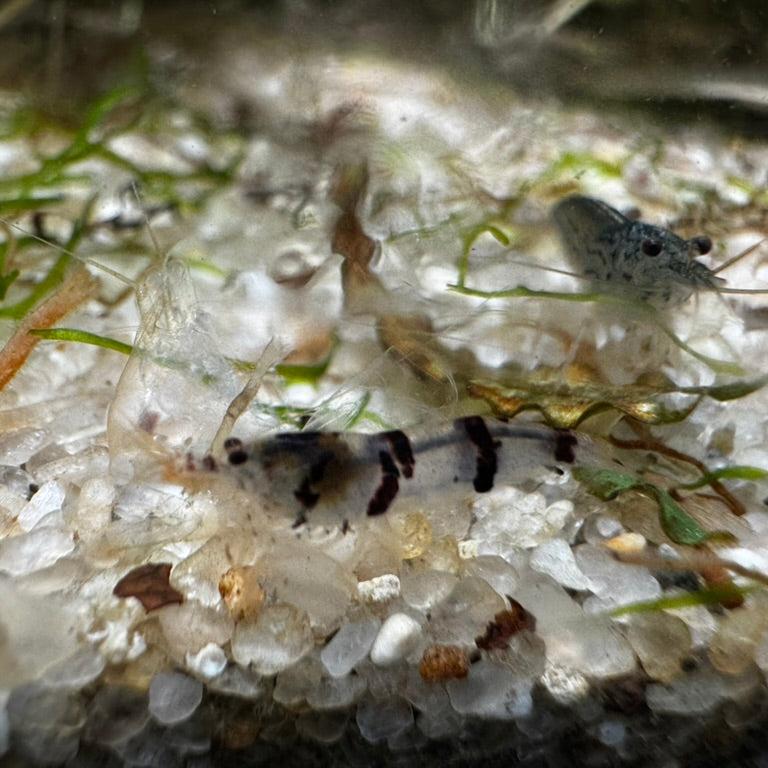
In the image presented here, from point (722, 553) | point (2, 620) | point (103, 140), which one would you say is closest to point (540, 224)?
point (722, 553)

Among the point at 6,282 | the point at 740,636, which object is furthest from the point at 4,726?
the point at 6,282

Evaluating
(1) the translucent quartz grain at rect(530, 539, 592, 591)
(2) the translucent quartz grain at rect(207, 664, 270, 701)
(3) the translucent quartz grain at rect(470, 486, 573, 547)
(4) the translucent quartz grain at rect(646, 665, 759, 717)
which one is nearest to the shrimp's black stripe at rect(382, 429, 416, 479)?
(3) the translucent quartz grain at rect(470, 486, 573, 547)

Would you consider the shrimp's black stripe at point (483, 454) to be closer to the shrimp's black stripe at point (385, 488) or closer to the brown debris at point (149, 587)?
the shrimp's black stripe at point (385, 488)

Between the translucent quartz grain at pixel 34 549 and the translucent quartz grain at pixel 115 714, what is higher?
the translucent quartz grain at pixel 115 714

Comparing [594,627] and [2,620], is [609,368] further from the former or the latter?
[2,620]

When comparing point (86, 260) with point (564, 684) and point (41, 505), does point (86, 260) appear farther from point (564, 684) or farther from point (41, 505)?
point (564, 684)

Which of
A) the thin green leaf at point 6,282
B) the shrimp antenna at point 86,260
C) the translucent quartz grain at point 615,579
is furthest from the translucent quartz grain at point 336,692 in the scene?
the thin green leaf at point 6,282

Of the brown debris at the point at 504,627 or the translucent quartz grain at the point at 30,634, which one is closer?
the translucent quartz grain at the point at 30,634
